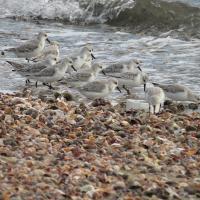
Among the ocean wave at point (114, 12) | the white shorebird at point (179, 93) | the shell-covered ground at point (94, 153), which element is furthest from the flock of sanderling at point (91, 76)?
the ocean wave at point (114, 12)

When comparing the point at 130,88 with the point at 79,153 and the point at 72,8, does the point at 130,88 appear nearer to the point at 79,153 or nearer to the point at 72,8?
the point at 79,153

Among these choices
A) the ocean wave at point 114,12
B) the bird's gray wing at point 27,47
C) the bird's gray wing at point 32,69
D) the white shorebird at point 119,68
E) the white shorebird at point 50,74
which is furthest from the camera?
the ocean wave at point 114,12

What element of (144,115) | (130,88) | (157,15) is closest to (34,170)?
(144,115)

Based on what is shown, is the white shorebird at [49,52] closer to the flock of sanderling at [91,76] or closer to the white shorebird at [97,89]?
the flock of sanderling at [91,76]

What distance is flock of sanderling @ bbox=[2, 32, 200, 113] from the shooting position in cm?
995

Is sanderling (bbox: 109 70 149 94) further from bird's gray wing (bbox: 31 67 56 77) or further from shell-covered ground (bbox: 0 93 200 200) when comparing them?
shell-covered ground (bbox: 0 93 200 200)

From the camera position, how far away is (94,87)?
996 cm

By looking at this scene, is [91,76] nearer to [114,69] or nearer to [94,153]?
[114,69]

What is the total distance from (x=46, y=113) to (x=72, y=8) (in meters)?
13.0

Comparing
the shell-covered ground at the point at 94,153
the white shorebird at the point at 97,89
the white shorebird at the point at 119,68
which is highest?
the white shorebird at the point at 119,68

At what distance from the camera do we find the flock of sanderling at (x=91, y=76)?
392 inches

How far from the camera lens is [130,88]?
1133cm

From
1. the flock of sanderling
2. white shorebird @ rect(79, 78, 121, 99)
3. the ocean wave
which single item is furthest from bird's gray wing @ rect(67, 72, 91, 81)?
the ocean wave

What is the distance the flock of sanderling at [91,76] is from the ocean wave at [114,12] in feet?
18.7
